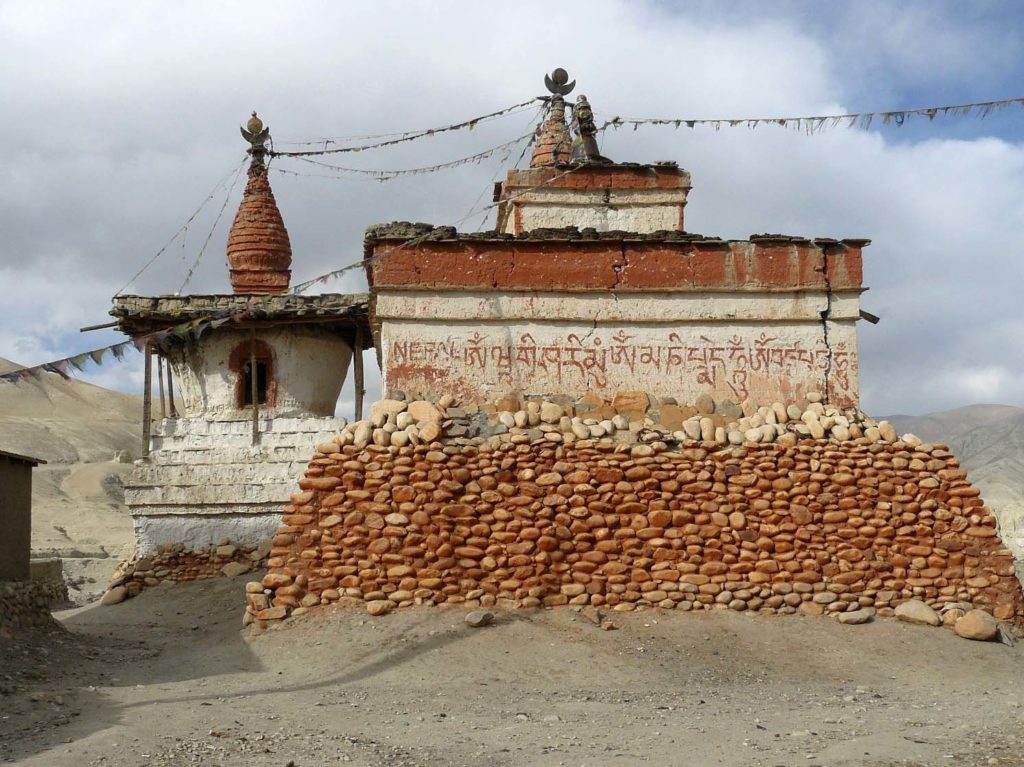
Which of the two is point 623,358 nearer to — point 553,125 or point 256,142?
point 553,125

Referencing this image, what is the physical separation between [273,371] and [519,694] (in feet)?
36.4

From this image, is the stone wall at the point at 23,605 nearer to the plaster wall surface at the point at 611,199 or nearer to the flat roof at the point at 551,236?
the flat roof at the point at 551,236

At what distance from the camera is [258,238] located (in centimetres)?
2144

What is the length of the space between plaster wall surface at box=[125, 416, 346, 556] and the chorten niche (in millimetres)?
3852

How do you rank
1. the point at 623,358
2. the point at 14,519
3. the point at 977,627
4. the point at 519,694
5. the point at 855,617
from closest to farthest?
the point at 519,694
the point at 977,627
the point at 855,617
the point at 623,358
the point at 14,519

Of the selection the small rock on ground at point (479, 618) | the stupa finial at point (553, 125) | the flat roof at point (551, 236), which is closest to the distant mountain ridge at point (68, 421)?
the stupa finial at point (553, 125)

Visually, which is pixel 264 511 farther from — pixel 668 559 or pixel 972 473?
pixel 972 473

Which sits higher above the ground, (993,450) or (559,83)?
(559,83)

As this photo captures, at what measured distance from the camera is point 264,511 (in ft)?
A: 57.9

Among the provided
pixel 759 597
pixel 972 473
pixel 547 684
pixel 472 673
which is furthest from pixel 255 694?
pixel 972 473

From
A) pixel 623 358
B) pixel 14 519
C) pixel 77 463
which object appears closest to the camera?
pixel 623 358

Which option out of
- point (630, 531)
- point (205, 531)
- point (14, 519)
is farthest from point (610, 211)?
point (14, 519)

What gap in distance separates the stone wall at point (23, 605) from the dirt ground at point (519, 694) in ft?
1.03

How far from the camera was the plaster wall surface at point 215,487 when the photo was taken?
1767 centimetres
